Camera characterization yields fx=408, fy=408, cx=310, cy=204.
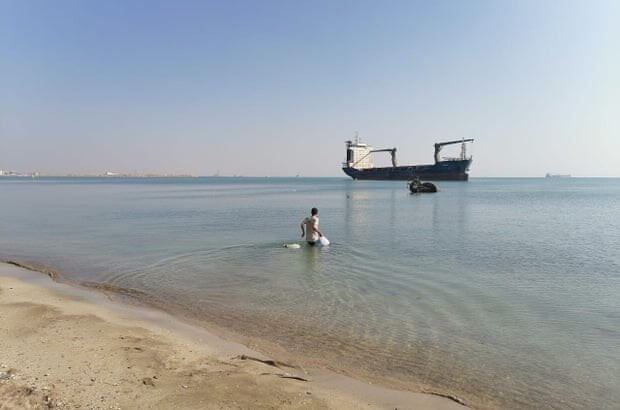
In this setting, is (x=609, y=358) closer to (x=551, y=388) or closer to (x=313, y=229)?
(x=551, y=388)

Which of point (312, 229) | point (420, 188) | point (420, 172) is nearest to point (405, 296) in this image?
point (312, 229)

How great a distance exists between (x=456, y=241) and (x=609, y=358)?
1293 cm

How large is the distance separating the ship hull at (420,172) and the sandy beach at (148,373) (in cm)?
10782

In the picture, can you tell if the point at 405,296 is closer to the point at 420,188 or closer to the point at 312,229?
the point at 312,229

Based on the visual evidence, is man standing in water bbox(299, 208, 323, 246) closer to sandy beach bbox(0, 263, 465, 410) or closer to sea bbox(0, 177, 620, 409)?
sea bbox(0, 177, 620, 409)

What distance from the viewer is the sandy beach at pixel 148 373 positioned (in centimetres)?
449

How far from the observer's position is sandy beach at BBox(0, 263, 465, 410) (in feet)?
14.7

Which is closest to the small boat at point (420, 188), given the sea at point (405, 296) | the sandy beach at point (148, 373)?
the sea at point (405, 296)

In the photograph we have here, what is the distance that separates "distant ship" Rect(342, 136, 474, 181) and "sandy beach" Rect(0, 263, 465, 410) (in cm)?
10782

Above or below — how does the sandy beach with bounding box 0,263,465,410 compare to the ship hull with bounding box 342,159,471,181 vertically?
below

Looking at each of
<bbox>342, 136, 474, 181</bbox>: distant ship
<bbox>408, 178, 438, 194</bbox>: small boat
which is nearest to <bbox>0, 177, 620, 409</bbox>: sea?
<bbox>408, 178, 438, 194</bbox>: small boat

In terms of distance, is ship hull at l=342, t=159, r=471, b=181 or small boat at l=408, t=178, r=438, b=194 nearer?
small boat at l=408, t=178, r=438, b=194

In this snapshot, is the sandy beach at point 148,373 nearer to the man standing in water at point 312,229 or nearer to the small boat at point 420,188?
the man standing in water at point 312,229

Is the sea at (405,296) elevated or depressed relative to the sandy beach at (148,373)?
depressed
